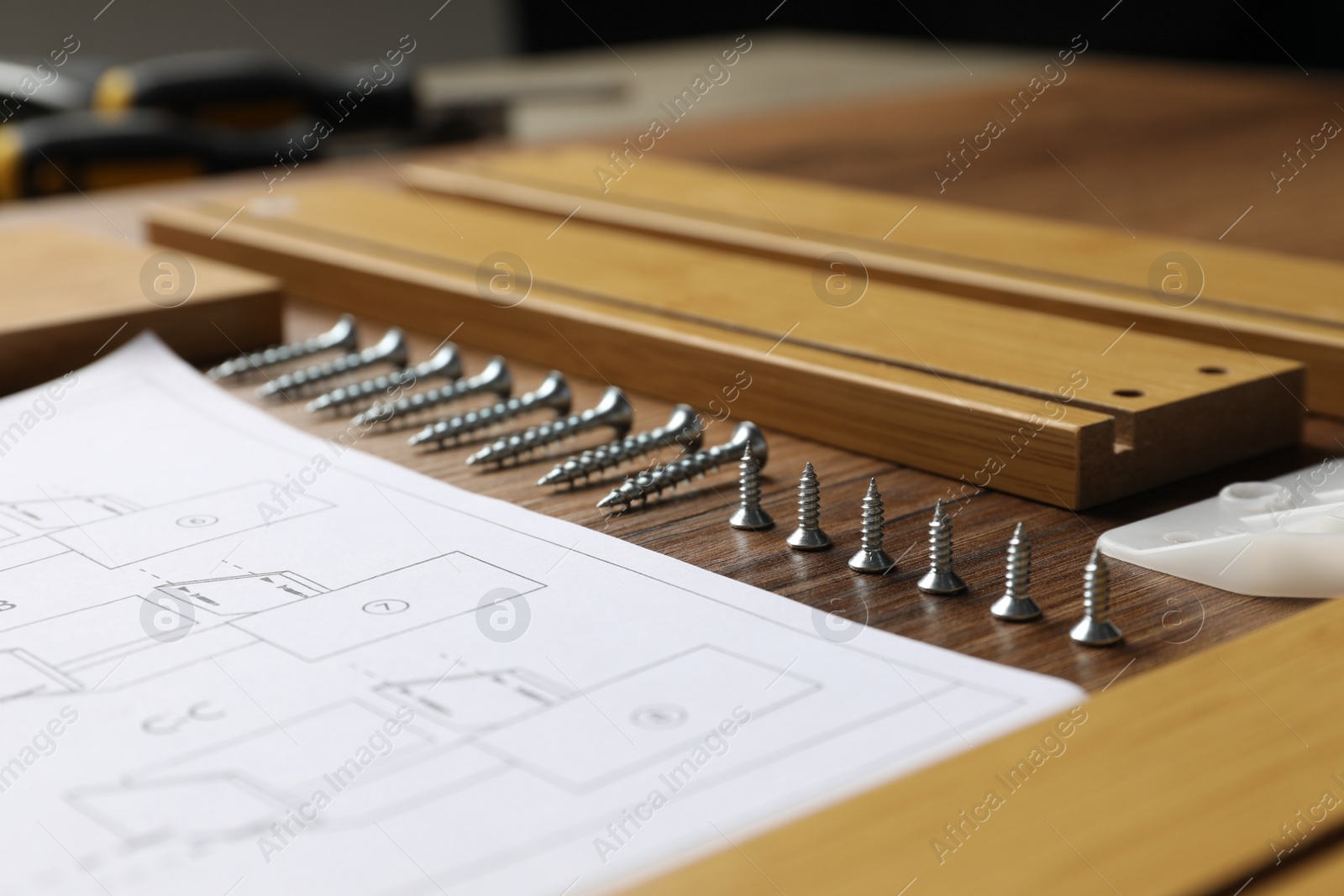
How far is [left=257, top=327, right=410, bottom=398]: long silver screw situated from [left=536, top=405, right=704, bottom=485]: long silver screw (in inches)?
9.6

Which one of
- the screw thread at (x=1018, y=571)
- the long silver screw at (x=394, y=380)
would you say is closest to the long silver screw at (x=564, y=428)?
the long silver screw at (x=394, y=380)

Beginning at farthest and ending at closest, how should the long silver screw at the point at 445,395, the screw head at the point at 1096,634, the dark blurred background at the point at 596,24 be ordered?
the dark blurred background at the point at 596,24, the long silver screw at the point at 445,395, the screw head at the point at 1096,634

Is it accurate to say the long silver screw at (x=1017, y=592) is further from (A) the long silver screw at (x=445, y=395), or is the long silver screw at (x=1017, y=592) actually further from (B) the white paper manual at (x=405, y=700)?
(A) the long silver screw at (x=445, y=395)

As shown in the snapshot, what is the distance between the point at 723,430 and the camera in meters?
1.01

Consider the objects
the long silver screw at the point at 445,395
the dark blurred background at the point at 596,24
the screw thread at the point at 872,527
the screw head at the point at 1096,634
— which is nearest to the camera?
the screw head at the point at 1096,634

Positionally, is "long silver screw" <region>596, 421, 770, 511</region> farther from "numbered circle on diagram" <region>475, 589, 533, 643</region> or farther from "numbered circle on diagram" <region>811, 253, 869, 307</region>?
"numbered circle on diagram" <region>811, 253, 869, 307</region>

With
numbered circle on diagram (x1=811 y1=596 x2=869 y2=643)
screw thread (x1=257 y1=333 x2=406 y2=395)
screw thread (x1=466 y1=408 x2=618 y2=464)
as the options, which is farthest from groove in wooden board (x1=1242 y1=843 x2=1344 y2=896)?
screw thread (x1=257 y1=333 x2=406 y2=395)

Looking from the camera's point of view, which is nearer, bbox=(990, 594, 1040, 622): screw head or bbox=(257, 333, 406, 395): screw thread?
bbox=(990, 594, 1040, 622): screw head

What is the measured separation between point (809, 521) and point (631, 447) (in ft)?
0.53

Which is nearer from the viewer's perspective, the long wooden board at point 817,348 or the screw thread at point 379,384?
the long wooden board at point 817,348

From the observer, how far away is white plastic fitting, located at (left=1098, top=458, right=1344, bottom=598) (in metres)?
0.71

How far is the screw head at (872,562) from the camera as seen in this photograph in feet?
2.48

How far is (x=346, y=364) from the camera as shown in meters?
1.10

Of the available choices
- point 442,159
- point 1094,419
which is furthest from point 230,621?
point 442,159
